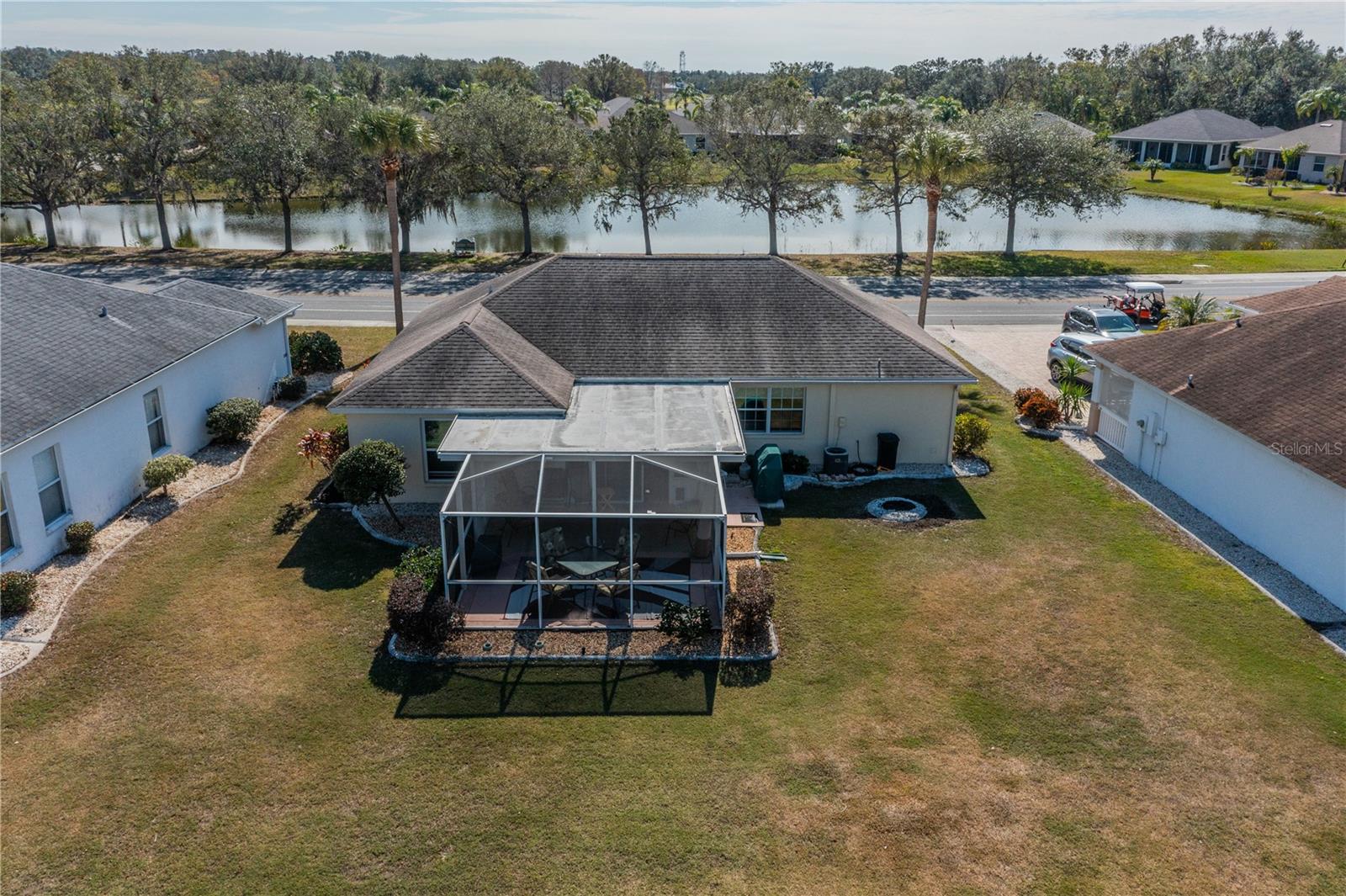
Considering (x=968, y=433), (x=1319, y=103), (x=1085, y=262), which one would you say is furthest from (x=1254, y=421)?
(x=1319, y=103)

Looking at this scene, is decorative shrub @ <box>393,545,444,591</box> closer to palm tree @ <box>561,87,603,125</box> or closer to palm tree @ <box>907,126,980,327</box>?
palm tree @ <box>907,126,980,327</box>

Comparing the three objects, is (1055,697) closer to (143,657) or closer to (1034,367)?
(143,657)

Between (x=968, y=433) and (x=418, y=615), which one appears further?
(x=968, y=433)

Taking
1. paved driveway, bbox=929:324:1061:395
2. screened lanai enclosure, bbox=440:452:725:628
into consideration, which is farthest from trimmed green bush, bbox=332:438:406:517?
paved driveway, bbox=929:324:1061:395

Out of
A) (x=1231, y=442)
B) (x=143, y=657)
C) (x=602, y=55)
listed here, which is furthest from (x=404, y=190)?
(x=602, y=55)

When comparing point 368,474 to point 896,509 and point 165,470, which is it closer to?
point 165,470

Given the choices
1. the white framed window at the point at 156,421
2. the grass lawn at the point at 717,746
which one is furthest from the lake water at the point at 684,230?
the grass lawn at the point at 717,746
